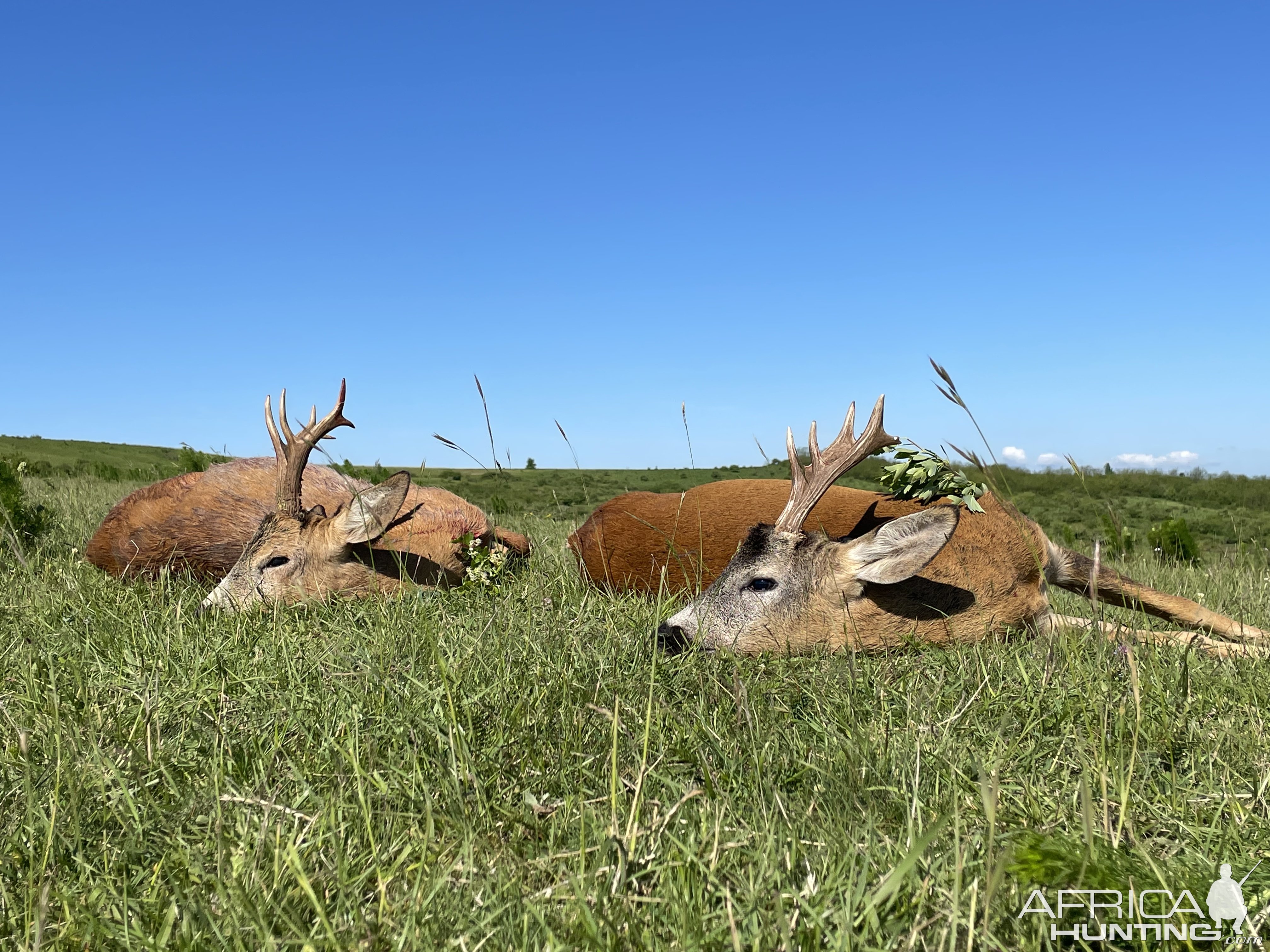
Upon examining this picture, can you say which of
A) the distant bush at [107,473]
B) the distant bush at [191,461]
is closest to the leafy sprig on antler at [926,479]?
the distant bush at [191,461]

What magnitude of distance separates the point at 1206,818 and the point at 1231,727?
2.29 ft

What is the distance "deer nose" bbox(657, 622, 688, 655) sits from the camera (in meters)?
3.74

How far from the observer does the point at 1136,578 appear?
686 centimetres

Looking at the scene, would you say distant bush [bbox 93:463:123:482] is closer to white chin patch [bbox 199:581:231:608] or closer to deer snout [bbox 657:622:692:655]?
white chin patch [bbox 199:581:231:608]

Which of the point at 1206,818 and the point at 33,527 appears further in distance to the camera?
the point at 33,527

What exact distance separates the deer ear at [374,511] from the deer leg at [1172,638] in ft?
11.7

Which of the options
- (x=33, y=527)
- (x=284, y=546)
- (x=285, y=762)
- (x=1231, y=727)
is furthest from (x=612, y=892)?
(x=33, y=527)

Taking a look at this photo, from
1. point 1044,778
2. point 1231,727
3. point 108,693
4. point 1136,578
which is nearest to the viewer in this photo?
point 1044,778

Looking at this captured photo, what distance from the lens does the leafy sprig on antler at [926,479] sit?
169 inches

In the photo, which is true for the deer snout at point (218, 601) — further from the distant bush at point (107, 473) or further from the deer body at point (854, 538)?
the distant bush at point (107, 473)

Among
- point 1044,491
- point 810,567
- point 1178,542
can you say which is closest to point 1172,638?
point 810,567

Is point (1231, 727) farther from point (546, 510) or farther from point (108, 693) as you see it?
point (546, 510)

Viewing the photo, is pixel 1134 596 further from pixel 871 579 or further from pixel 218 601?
pixel 218 601

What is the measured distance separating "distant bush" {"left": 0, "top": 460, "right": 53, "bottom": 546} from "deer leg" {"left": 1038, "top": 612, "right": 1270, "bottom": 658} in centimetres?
741
